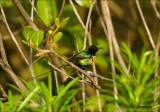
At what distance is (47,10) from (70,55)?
758mm

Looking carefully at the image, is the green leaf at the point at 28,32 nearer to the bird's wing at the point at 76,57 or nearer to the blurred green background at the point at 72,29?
the blurred green background at the point at 72,29

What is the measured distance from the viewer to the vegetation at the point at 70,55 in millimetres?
920

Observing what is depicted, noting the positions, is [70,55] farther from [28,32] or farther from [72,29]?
→ [28,32]

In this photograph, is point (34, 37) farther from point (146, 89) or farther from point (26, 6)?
point (26, 6)

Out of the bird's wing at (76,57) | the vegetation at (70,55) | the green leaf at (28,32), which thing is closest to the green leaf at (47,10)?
the vegetation at (70,55)

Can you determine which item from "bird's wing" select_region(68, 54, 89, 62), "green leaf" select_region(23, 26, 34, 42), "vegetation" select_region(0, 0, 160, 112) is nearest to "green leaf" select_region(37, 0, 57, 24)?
"vegetation" select_region(0, 0, 160, 112)

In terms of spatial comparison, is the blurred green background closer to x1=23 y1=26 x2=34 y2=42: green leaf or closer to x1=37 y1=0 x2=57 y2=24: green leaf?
x1=37 y1=0 x2=57 y2=24: green leaf

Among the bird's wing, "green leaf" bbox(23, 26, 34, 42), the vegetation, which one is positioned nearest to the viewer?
the vegetation

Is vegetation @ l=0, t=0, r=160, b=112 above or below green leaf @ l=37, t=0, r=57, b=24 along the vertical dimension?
below

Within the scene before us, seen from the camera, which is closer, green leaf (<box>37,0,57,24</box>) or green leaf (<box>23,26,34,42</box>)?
green leaf (<box>23,26,34,42</box>)

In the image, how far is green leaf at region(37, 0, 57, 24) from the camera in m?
2.54

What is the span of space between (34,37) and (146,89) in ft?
1.84

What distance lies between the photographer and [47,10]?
8.37ft

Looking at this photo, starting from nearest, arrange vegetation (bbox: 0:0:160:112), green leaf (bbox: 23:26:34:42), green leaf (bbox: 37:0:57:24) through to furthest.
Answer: vegetation (bbox: 0:0:160:112) < green leaf (bbox: 23:26:34:42) < green leaf (bbox: 37:0:57:24)
